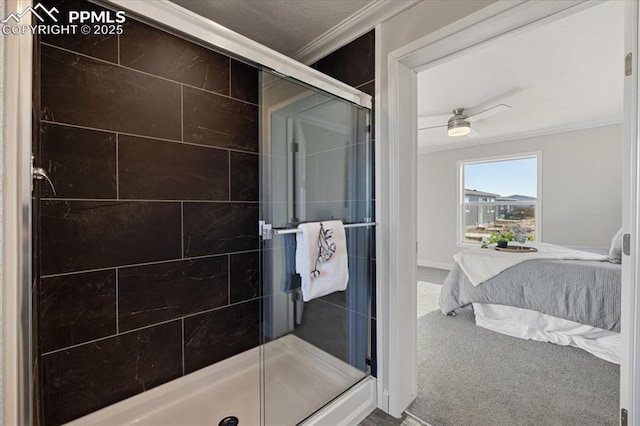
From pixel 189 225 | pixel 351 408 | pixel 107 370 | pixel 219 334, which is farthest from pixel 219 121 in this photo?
pixel 351 408

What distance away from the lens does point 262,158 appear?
58.9 inches

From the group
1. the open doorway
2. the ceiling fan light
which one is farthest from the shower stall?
the ceiling fan light

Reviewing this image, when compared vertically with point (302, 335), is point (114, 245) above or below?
above

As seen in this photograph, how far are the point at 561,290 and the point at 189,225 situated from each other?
315 cm

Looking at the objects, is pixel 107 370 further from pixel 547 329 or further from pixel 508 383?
pixel 547 329

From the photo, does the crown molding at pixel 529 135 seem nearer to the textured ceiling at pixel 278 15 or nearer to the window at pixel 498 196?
the window at pixel 498 196

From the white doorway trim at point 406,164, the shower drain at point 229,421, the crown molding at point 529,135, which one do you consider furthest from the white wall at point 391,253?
the crown molding at point 529,135

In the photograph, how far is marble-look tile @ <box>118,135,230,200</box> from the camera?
1552 millimetres

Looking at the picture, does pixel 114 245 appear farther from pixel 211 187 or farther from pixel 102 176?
pixel 211 187

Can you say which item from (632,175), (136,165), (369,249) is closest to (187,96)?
(136,165)

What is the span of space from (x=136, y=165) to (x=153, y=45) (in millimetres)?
689

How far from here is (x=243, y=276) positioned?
204 cm

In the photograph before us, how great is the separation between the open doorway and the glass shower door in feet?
1.86

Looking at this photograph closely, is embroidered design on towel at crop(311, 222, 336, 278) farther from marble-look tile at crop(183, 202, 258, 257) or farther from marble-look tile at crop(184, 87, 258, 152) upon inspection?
marble-look tile at crop(184, 87, 258, 152)
